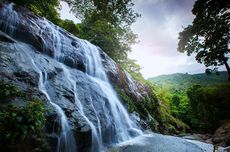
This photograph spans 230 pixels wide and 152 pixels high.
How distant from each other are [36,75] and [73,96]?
1501 mm

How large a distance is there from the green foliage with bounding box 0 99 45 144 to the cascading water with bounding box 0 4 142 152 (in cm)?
73

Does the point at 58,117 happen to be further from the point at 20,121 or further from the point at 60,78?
the point at 60,78

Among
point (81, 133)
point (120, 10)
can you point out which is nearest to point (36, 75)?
point (81, 133)

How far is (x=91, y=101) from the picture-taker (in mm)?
8141

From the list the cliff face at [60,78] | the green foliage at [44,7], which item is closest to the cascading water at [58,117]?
the cliff face at [60,78]

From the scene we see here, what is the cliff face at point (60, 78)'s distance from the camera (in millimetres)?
5883

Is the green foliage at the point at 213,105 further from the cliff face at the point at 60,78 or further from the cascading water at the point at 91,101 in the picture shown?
the cascading water at the point at 91,101

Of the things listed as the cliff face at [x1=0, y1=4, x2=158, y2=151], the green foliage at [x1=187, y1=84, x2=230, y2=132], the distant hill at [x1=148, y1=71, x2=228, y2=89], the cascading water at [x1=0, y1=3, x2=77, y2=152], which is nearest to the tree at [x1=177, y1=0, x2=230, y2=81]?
the green foliage at [x1=187, y1=84, x2=230, y2=132]

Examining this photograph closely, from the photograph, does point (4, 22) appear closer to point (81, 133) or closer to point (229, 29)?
point (81, 133)

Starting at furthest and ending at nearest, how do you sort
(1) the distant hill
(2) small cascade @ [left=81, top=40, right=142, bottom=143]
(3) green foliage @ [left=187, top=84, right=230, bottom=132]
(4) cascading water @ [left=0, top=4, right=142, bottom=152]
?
1. (1) the distant hill
2. (3) green foliage @ [left=187, top=84, right=230, bottom=132]
3. (2) small cascade @ [left=81, top=40, right=142, bottom=143]
4. (4) cascading water @ [left=0, top=4, right=142, bottom=152]

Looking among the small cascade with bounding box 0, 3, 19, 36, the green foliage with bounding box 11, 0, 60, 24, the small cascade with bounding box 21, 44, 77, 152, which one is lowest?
the small cascade with bounding box 21, 44, 77, 152

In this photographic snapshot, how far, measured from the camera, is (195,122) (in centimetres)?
2194

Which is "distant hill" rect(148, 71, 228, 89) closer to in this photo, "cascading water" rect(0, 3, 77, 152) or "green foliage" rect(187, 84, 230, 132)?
"green foliage" rect(187, 84, 230, 132)

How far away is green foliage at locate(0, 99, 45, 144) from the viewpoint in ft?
13.9
